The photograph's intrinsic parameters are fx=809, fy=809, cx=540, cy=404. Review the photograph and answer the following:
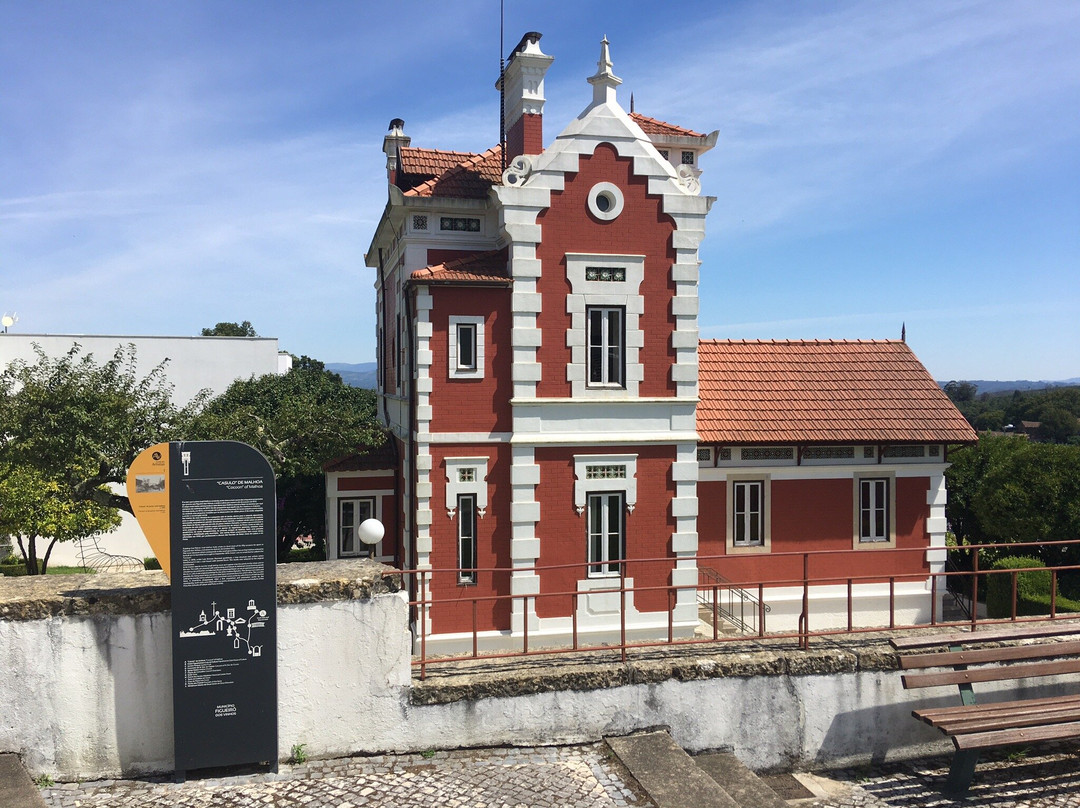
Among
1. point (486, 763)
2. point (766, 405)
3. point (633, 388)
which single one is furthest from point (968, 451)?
point (486, 763)

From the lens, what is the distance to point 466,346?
1281cm

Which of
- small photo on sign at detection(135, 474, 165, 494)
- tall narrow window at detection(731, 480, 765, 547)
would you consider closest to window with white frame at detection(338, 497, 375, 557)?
tall narrow window at detection(731, 480, 765, 547)

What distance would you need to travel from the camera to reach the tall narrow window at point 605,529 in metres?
13.0

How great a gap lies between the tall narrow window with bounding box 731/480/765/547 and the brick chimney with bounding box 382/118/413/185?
961 centimetres

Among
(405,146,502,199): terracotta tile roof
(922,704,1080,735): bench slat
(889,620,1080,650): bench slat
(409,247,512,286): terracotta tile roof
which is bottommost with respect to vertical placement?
(922,704,1080,735): bench slat

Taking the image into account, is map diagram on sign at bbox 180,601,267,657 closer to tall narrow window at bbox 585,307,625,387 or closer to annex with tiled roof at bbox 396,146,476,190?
tall narrow window at bbox 585,307,625,387

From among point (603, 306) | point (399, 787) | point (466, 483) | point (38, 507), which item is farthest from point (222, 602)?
point (38, 507)

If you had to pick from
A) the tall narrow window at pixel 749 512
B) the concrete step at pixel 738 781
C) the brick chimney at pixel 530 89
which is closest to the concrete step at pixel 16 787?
the concrete step at pixel 738 781

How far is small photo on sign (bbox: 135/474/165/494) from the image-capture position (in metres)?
6.48

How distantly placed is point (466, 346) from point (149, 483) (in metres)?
6.78

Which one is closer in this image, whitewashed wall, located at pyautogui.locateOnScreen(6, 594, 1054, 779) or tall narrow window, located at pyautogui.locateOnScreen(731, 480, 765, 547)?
whitewashed wall, located at pyautogui.locateOnScreen(6, 594, 1054, 779)

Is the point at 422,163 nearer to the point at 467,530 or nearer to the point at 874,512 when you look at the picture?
the point at 467,530

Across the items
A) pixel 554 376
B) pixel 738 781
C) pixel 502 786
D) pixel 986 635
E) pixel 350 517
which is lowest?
pixel 738 781

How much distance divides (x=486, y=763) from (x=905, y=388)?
12.7 metres
